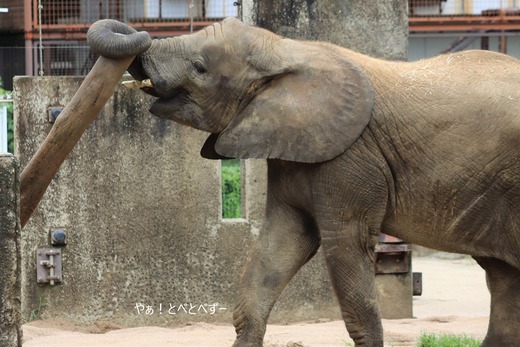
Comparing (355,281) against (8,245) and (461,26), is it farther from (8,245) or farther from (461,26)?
(461,26)

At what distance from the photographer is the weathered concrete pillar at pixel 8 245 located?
6.63m

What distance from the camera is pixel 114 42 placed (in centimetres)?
783

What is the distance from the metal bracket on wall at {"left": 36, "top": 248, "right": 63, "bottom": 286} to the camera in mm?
10859

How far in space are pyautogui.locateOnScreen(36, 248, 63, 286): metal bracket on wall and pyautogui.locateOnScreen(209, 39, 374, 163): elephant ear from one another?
2.94 meters

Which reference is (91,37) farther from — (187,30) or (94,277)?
(187,30)

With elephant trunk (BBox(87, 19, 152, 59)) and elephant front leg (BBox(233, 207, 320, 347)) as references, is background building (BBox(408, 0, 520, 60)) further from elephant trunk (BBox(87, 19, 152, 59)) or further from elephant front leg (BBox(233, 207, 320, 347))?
elephant trunk (BBox(87, 19, 152, 59))

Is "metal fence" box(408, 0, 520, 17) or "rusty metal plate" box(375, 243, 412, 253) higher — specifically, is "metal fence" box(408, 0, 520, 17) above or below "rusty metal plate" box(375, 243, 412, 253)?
above

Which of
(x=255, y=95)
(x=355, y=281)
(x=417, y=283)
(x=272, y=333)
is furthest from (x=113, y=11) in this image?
(x=355, y=281)

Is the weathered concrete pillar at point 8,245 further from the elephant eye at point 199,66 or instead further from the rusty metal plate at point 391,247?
the rusty metal plate at point 391,247

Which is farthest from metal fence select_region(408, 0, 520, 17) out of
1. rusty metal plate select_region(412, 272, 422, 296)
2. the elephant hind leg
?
the elephant hind leg

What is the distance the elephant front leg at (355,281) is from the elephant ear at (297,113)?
0.52m

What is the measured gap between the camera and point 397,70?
28.7ft

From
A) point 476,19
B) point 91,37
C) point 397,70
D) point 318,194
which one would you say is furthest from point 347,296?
point 476,19

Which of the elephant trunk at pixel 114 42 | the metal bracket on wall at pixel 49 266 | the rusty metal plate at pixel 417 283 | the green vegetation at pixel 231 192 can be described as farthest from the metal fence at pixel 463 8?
the elephant trunk at pixel 114 42
